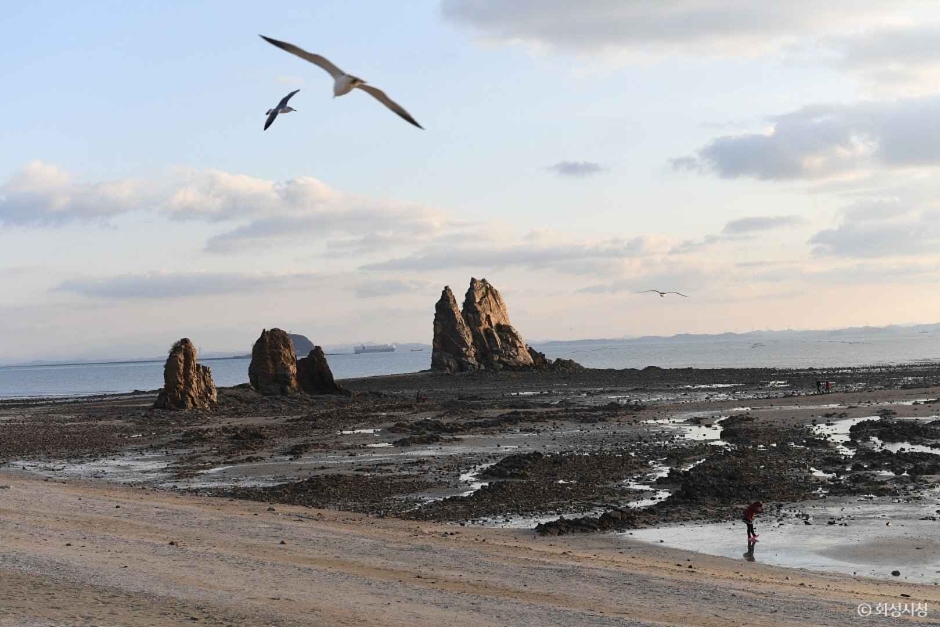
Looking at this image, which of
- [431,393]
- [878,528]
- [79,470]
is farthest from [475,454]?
[431,393]

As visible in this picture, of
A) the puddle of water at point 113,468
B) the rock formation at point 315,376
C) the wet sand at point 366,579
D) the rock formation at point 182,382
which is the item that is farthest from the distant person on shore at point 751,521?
the rock formation at point 315,376

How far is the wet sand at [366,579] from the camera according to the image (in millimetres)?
10648

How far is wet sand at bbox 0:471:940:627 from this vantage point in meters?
10.6

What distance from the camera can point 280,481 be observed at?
81.8ft

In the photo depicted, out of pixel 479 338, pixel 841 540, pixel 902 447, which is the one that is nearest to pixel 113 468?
pixel 841 540

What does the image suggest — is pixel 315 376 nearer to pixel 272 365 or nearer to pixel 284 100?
pixel 272 365

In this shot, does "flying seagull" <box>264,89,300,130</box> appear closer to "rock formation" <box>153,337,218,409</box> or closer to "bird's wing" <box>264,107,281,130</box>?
"bird's wing" <box>264,107,281,130</box>

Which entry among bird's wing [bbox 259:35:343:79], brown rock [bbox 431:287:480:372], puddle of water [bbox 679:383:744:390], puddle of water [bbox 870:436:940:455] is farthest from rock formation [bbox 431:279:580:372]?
bird's wing [bbox 259:35:343:79]

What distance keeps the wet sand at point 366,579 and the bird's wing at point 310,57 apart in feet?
18.9

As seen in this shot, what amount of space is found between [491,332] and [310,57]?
89737 millimetres

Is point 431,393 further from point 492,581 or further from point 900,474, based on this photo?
point 492,581

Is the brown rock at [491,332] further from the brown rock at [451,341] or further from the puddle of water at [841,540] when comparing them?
the puddle of water at [841,540]

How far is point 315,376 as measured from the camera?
64312 millimetres

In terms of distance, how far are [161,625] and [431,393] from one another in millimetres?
58060
